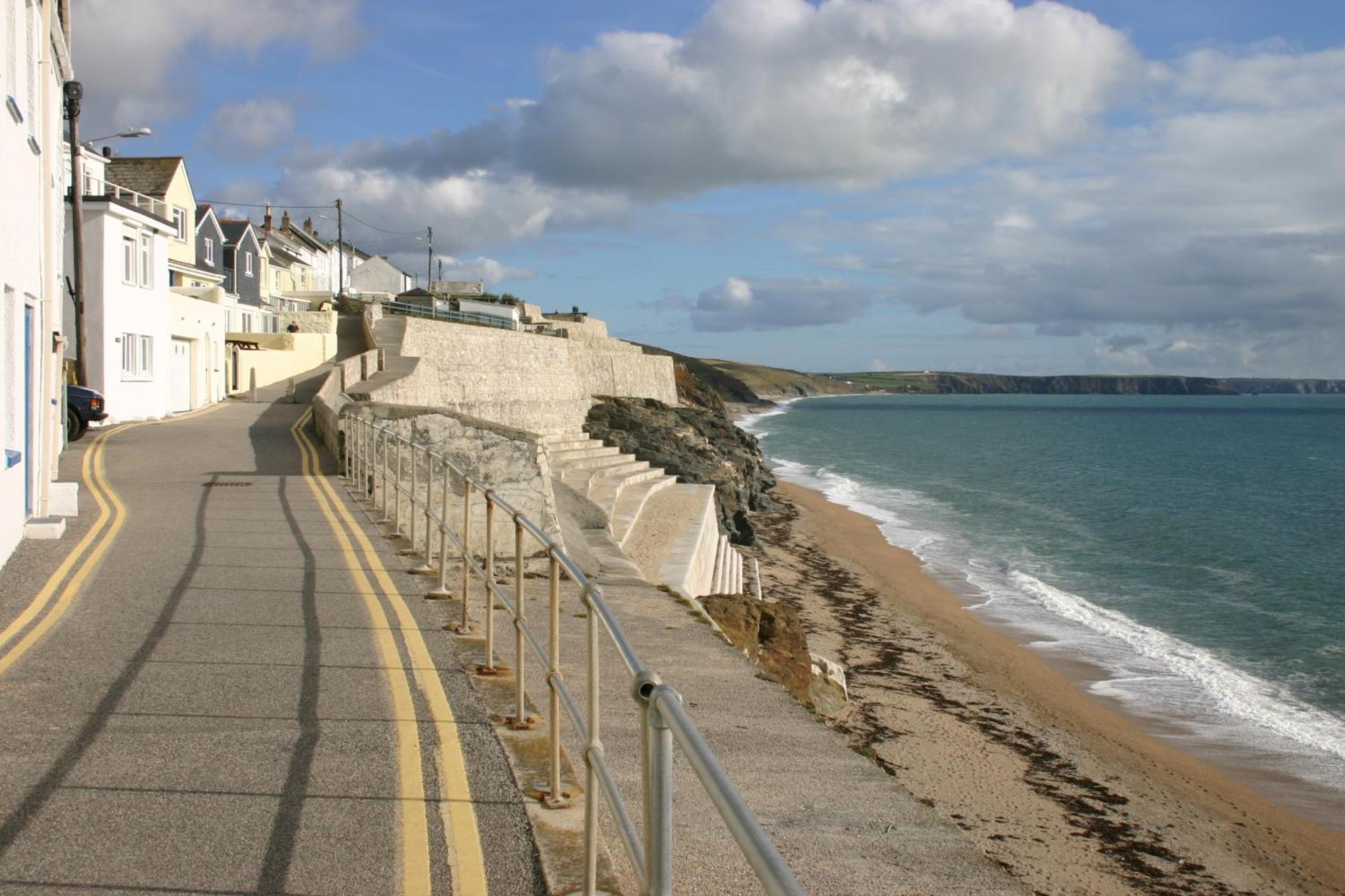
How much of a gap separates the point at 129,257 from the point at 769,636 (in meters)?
22.9

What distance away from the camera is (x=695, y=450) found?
46406 mm

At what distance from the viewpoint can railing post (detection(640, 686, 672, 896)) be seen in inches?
105

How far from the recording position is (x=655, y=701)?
269 cm

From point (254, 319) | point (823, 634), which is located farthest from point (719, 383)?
point (823, 634)

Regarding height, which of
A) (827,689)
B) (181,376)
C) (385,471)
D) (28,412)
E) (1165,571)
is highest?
(181,376)

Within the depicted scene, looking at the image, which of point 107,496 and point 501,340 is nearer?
point 107,496

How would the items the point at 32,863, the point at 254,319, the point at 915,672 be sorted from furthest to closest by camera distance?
1. the point at 254,319
2. the point at 915,672
3. the point at 32,863

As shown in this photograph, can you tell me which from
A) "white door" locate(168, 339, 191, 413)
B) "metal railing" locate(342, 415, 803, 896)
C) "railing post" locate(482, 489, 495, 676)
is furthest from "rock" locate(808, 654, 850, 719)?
"white door" locate(168, 339, 191, 413)

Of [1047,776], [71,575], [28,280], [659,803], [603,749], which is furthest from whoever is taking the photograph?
[1047,776]

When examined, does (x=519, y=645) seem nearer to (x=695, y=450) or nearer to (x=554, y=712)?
(x=554, y=712)

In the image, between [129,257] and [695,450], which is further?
[695,450]

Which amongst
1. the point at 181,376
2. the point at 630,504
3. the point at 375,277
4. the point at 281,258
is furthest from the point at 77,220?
the point at 375,277

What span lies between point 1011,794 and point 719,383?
16511cm

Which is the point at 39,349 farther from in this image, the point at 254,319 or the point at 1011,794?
the point at 254,319
